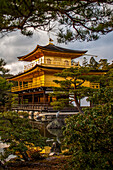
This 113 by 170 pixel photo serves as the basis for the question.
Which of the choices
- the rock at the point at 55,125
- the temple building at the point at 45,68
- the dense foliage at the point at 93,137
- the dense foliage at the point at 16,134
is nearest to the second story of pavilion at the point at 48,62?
the temple building at the point at 45,68

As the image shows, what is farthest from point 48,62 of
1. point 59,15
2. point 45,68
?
point 59,15

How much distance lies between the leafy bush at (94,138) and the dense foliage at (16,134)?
139 cm

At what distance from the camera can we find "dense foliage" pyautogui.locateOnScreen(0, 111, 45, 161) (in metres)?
4.05

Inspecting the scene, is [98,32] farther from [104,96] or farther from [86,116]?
[86,116]

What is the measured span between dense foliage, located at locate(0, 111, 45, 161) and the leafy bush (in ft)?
4.55

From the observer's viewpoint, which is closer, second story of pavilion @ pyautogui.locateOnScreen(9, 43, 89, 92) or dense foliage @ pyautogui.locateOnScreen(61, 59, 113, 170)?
dense foliage @ pyautogui.locateOnScreen(61, 59, 113, 170)

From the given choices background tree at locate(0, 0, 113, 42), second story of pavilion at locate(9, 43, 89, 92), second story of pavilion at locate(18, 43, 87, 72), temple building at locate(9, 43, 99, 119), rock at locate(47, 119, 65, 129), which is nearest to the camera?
background tree at locate(0, 0, 113, 42)

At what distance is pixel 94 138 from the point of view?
2.99 metres

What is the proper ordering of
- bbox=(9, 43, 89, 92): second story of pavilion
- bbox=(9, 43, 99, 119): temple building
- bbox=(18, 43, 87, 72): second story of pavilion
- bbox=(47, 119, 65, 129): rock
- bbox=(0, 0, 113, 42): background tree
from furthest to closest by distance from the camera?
bbox=(18, 43, 87, 72): second story of pavilion, bbox=(9, 43, 89, 92): second story of pavilion, bbox=(9, 43, 99, 119): temple building, bbox=(47, 119, 65, 129): rock, bbox=(0, 0, 113, 42): background tree

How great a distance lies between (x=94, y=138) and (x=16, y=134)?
6.25 feet

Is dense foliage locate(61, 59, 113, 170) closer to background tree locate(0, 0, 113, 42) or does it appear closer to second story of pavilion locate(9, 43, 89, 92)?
background tree locate(0, 0, 113, 42)

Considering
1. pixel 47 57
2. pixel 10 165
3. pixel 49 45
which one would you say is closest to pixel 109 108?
pixel 10 165

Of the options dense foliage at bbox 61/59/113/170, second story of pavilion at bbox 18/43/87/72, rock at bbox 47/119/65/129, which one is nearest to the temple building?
second story of pavilion at bbox 18/43/87/72

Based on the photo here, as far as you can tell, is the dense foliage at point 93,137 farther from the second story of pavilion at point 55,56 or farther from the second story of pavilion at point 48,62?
the second story of pavilion at point 55,56
